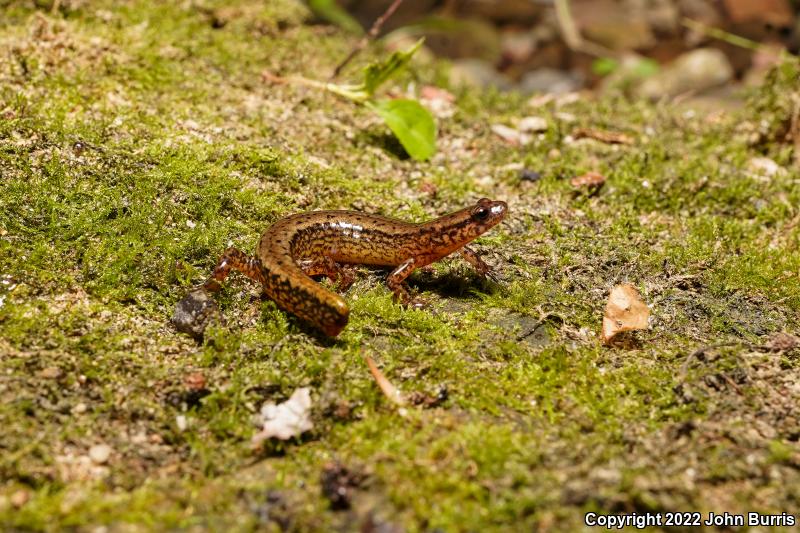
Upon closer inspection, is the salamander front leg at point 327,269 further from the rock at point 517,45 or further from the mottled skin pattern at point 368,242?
the rock at point 517,45

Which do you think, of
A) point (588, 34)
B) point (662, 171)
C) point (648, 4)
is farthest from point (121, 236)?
point (648, 4)

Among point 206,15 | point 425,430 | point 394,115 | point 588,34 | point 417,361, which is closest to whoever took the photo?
point 425,430

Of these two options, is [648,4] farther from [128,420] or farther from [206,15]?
[128,420]

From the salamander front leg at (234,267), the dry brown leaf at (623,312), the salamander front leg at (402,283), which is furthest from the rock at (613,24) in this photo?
the salamander front leg at (234,267)

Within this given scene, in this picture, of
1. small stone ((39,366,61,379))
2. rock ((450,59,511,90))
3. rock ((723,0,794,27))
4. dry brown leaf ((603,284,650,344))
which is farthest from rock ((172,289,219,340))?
rock ((723,0,794,27))

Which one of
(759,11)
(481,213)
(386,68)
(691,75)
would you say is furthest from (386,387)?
(759,11)

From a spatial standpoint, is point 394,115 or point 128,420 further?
point 394,115
